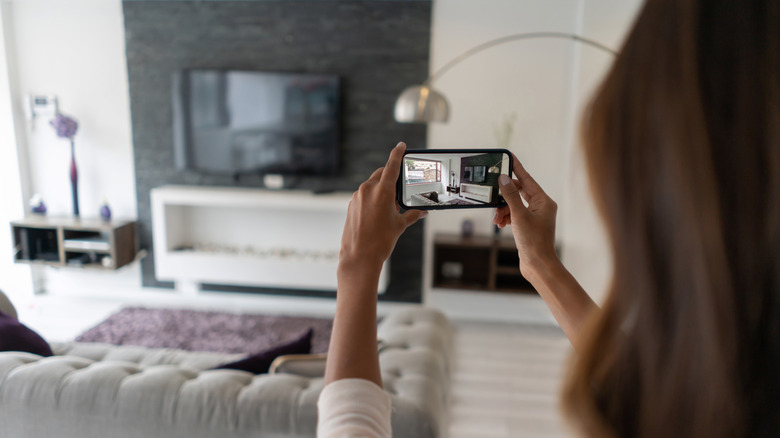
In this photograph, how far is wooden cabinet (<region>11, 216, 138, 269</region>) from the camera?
11.2 feet

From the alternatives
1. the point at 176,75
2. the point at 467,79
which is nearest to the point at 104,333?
the point at 176,75

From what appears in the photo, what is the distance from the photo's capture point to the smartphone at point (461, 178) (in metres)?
0.76

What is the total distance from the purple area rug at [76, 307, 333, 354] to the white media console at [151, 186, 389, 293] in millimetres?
257

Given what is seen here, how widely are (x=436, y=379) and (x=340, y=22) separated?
2.57 metres

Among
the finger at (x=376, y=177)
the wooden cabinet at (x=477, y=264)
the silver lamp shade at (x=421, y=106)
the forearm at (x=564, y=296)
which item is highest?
the silver lamp shade at (x=421, y=106)

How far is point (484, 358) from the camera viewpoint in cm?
278

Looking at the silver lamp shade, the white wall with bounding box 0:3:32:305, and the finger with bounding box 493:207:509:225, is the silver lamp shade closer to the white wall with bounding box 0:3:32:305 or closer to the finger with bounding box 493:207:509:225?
the finger with bounding box 493:207:509:225

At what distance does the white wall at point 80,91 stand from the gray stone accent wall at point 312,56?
0.17 meters

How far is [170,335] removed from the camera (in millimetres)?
2918

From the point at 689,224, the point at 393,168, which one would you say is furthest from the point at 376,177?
the point at 689,224

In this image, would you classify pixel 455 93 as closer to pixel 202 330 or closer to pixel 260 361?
pixel 202 330

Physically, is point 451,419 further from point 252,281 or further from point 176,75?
point 176,75

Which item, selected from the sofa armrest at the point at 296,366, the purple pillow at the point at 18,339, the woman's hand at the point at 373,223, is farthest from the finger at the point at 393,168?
the purple pillow at the point at 18,339

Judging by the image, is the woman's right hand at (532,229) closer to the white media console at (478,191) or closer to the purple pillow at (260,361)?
the white media console at (478,191)
